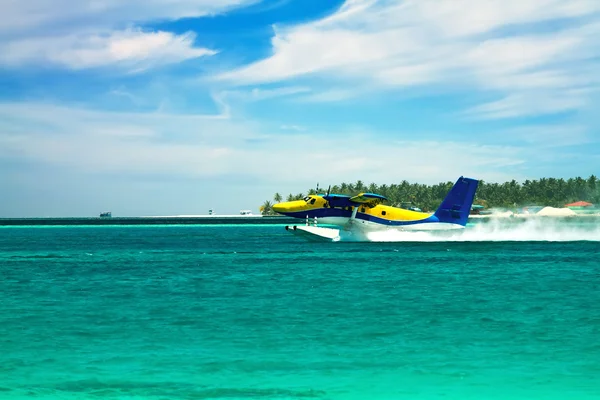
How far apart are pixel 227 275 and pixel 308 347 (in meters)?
25.2

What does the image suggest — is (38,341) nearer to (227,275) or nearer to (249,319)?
(249,319)

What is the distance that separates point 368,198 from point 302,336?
52.7 metres

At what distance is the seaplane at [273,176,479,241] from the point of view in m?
75.6

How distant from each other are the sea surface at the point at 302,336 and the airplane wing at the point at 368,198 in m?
29.5

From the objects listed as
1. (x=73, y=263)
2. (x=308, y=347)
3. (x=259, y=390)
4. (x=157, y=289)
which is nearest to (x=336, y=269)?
(x=157, y=289)

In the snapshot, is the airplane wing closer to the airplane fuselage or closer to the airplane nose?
the airplane fuselage

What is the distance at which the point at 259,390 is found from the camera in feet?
51.1

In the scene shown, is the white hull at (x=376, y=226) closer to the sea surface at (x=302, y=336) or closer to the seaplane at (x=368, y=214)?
the seaplane at (x=368, y=214)

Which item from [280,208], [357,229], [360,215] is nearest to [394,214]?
[360,215]

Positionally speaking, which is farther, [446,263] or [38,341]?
[446,263]

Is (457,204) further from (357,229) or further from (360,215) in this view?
(357,229)

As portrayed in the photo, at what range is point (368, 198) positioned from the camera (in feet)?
244

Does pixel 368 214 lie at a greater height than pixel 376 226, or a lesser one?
greater

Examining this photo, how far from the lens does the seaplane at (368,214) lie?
75562mm
